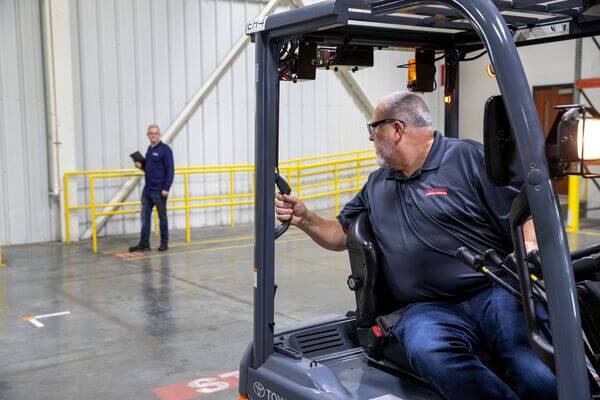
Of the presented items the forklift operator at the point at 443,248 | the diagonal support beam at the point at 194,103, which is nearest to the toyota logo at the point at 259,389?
the forklift operator at the point at 443,248

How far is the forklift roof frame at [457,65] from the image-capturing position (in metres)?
2.13

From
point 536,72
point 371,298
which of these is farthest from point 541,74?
point 371,298

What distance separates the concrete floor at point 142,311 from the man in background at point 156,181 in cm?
40

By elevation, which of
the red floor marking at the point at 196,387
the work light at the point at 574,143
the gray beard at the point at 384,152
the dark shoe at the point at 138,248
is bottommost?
the red floor marking at the point at 196,387

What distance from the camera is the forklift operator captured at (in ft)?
9.39

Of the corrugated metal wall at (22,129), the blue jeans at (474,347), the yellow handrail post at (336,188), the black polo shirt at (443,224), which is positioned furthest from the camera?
the yellow handrail post at (336,188)

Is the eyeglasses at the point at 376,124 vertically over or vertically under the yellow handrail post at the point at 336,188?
over

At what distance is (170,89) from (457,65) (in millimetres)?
10449

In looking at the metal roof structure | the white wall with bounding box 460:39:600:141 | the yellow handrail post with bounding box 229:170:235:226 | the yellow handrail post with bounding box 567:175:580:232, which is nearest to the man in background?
the yellow handrail post with bounding box 229:170:235:226

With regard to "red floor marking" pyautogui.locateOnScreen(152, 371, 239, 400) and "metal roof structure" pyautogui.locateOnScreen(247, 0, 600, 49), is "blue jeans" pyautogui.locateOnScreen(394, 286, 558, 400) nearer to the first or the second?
"metal roof structure" pyautogui.locateOnScreen(247, 0, 600, 49)

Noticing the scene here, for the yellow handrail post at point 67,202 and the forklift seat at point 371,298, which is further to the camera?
the yellow handrail post at point 67,202

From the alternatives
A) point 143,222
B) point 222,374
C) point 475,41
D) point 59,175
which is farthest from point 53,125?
point 475,41

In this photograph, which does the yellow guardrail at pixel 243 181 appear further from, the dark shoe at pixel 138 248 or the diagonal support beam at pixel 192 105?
the dark shoe at pixel 138 248

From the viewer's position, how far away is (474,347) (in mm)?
3109
